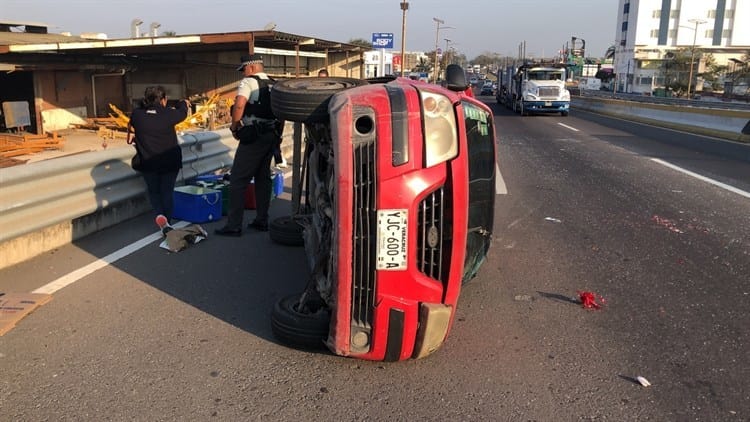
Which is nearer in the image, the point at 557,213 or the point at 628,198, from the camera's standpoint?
the point at 557,213

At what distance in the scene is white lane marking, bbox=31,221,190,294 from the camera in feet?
16.0

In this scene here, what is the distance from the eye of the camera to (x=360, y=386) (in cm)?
347

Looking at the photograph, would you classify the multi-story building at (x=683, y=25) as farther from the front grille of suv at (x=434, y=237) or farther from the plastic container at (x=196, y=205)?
the front grille of suv at (x=434, y=237)

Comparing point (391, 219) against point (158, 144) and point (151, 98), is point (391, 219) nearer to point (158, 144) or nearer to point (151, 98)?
point (158, 144)

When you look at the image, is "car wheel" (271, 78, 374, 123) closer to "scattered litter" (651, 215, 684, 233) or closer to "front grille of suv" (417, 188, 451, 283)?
"front grille of suv" (417, 188, 451, 283)

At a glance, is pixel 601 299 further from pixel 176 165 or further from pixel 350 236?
pixel 176 165

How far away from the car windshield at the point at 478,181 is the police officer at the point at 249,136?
2540 millimetres

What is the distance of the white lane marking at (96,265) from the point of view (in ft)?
16.0

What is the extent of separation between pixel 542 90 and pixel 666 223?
25.5 m

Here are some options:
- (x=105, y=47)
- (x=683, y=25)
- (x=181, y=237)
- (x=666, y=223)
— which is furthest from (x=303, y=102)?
(x=683, y=25)

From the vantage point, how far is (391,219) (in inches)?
130

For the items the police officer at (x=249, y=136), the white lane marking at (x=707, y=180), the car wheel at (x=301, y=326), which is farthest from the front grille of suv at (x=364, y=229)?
the white lane marking at (x=707, y=180)

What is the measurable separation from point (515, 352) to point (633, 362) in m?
0.71

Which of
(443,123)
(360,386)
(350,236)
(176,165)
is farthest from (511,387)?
(176,165)
